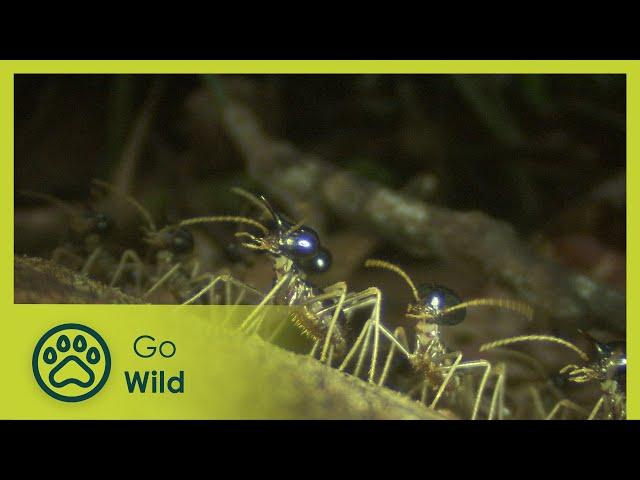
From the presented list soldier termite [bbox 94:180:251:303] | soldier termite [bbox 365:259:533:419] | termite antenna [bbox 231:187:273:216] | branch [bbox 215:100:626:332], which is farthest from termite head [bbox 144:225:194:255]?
soldier termite [bbox 365:259:533:419]

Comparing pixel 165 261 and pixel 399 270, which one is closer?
pixel 399 270

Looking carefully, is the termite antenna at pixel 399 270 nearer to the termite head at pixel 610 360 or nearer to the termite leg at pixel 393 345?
the termite leg at pixel 393 345

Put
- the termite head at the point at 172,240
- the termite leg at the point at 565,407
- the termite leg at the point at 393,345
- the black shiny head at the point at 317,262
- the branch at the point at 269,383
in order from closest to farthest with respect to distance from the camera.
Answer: the branch at the point at 269,383 < the termite leg at the point at 393,345 < the black shiny head at the point at 317,262 < the termite leg at the point at 565,407 < the termite head at the point at 172,240

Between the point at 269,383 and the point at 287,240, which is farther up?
the point at 287,240

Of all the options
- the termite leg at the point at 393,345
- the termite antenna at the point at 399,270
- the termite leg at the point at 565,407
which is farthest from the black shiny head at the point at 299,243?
the termite leg at the point at 565,407

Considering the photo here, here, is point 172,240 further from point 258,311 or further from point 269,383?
point 269,383

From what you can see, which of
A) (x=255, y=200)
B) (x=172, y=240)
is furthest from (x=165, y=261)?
(x=255, y=200)
